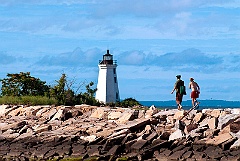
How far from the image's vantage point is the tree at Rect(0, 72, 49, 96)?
44.2 metres

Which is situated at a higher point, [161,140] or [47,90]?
[47,90]

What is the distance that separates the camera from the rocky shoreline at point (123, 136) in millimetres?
26000

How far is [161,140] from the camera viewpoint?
1067 inches

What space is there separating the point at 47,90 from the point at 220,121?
59.2 feet

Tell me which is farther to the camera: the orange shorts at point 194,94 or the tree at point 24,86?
the tree at point 24,86

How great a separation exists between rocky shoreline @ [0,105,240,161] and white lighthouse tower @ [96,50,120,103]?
21299mm

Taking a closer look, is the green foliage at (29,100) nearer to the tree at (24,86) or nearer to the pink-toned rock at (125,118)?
the tree at (24,86)

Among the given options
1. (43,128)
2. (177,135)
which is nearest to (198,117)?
(177,135)

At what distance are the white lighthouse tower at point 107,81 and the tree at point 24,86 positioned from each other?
11.9 m

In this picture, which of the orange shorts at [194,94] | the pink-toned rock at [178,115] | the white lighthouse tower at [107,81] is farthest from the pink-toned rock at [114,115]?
the white lighthouse tower at [107,81]

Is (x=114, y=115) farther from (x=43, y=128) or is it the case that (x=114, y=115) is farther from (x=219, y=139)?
(x=219, y=139)

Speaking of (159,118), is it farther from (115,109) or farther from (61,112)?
(61,112)

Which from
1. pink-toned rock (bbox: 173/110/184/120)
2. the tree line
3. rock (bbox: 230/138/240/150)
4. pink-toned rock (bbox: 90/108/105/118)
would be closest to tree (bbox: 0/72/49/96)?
the tree line

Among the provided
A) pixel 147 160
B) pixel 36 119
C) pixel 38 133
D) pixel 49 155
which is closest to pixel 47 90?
pixel 36 119
